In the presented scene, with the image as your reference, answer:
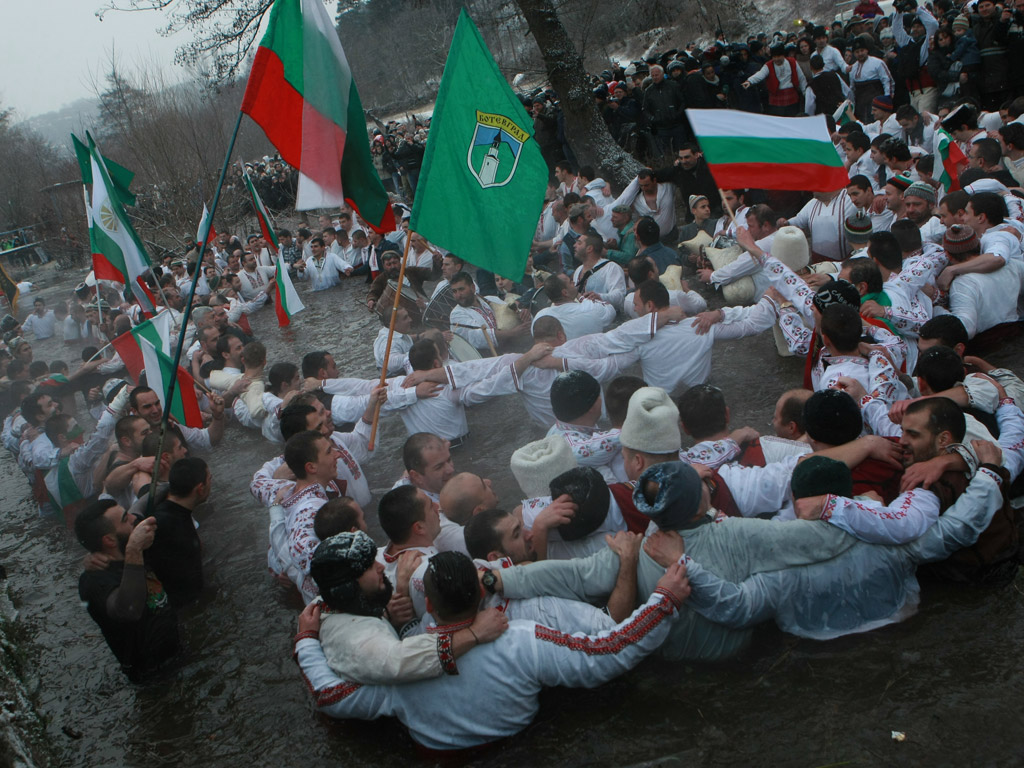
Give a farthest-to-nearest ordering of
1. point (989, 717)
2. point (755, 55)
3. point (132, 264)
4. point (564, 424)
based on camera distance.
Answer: point (755, 55) → point (132, 264) → point (564, 424) → point (989, 717)

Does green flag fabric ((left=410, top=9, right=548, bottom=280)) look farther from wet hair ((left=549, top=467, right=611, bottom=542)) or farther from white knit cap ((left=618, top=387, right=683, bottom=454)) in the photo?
wet hair ((left=549, top=467, right=611, bottom=542))

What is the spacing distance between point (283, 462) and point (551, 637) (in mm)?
2771

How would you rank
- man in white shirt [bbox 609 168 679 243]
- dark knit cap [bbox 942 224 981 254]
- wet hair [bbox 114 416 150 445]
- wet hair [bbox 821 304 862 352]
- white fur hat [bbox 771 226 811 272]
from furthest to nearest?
1. man in white shirt [bbox 609 168 679 243]
2. white fur hat [bbox 771 226 811 272]
3. wet hair [bbox 114 416 150 445]
4. dark knit cap [bbox 942 224 981 254]
5. wet hair [bbox 821 304 862 352]

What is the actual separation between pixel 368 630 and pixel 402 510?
26.3 inches

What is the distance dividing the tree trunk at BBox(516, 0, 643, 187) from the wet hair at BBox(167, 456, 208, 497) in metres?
10.3

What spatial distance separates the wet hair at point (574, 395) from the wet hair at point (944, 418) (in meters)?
1.80

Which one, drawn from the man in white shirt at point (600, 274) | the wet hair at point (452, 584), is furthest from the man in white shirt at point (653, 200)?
the wet hair at point (452, 584)

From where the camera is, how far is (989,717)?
302 cm

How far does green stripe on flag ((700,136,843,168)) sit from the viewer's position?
19.3 ft

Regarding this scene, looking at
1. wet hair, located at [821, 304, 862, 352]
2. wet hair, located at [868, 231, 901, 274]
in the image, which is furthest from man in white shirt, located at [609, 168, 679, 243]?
wet hair, located at [821, 304, 862, 352]

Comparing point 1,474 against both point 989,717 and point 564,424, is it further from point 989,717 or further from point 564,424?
point 989,717

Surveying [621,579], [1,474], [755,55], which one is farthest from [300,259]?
[621,579]

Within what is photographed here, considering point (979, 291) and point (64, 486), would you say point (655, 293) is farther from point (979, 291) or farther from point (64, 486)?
point (64, 486)

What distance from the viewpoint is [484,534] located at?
3.63 metres
